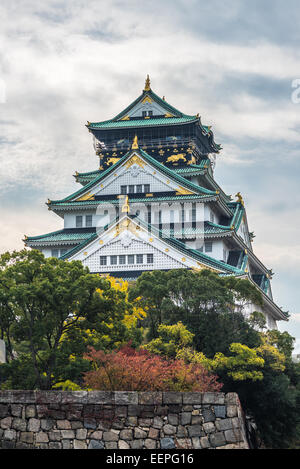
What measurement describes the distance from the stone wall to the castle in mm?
31498

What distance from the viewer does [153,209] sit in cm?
6228

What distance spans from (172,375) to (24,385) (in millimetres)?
8848

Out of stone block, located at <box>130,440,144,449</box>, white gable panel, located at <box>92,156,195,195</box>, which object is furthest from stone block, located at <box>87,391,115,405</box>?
white gable panel, located at <box>92,156,195,195</box>

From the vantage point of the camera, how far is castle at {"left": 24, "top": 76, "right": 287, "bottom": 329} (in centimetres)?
5291

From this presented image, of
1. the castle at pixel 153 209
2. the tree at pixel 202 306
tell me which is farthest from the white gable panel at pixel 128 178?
the tree at pixel 202 306

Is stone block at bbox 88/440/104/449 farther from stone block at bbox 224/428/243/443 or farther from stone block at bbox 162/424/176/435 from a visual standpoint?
stone block at bbox 224/428/243/443

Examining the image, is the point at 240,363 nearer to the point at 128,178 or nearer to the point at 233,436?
the point at 233,436

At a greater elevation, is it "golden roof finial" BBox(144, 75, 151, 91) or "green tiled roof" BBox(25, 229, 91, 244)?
"golden roof finial" BBox(144, 75, 151, 91)

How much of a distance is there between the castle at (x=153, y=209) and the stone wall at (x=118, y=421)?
31498 millimetres

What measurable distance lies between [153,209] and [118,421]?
43037 mm

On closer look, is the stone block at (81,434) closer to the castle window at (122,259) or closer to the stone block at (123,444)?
the stone block at (123,444)

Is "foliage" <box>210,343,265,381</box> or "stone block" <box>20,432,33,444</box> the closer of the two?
"stone block" <box>20,432,33,444</box>

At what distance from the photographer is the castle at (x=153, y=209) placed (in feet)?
174
